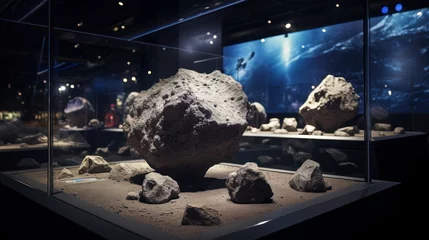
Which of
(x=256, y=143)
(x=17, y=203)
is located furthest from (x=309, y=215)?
(x=256, y=143)

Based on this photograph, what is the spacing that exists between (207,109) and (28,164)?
9.89 ft

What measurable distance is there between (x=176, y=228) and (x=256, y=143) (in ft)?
11.0

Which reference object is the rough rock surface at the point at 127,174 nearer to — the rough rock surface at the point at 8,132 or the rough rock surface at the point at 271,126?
the rough rock surface at the point at 8,132

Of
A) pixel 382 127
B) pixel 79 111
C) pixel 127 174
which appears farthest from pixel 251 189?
pixel 79 111

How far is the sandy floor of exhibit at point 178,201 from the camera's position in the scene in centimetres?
223

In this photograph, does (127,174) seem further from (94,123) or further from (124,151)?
(94,123)

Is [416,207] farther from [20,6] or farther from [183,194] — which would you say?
[20,6]

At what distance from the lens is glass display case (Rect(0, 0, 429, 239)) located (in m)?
2.74

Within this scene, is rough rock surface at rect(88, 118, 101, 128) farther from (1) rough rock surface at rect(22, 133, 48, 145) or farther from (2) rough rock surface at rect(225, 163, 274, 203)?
(2) rough rock surface at rect(225, 163, 274, 203)

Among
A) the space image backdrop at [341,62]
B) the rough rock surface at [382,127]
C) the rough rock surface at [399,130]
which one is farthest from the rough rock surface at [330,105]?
the rough rock surface at [399,130]

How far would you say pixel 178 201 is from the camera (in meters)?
2.79

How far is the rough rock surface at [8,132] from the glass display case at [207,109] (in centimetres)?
2

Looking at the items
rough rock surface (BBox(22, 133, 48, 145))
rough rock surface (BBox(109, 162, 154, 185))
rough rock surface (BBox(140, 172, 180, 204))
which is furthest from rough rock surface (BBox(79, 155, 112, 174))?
rough rock surface (BBox(140, 172, 180, 204))

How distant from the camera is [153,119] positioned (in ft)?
10.7
